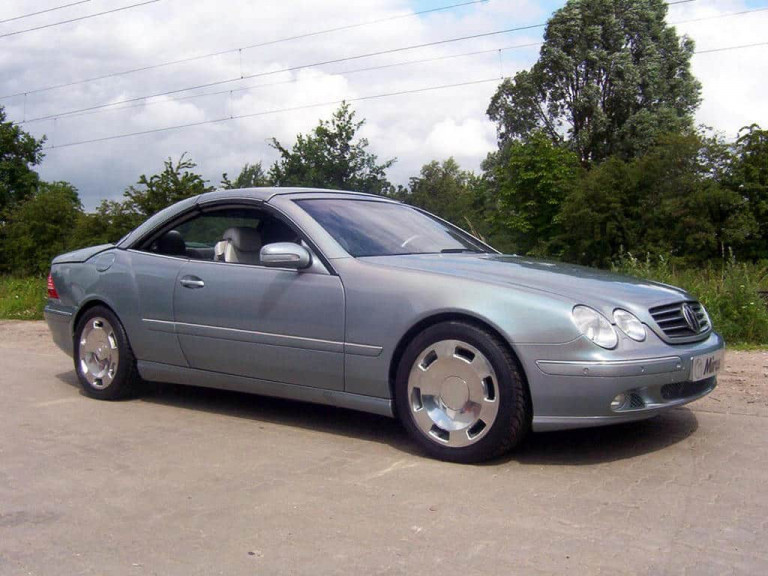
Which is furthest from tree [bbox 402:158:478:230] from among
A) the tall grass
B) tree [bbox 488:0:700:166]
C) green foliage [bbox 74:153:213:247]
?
the tall grass

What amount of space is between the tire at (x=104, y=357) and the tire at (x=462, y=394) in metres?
2.40

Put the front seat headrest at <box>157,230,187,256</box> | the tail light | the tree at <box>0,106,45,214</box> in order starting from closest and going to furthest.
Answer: the front seat headrest at <box>157,230,187,256</box>
the tail light
the tree at <box>0,106,45,214</box>

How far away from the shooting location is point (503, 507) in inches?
151

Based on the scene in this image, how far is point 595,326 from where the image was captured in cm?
434

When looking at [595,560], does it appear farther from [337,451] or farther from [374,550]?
[337,451]

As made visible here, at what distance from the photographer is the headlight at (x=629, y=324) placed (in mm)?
4383

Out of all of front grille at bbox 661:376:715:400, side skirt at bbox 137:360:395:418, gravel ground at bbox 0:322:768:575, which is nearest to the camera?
gravel ground at bbox 0:322:768:575

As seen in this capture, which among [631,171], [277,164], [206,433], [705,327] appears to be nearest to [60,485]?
[206,433]

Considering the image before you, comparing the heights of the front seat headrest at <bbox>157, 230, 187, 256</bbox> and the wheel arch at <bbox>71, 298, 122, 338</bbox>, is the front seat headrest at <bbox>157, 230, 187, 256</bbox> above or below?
above

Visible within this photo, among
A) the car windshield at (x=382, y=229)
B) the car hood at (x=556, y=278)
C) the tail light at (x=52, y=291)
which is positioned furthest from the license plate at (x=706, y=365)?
the tail light at (x=52, y=291)

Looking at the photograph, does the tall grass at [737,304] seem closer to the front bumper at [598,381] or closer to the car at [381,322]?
the car at [381,322]

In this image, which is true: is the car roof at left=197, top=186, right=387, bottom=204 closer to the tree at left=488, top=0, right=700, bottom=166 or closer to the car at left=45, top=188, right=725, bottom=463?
the car at left=45, top=188, right=725, bottom=463

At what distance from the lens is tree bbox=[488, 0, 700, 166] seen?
4962 cm

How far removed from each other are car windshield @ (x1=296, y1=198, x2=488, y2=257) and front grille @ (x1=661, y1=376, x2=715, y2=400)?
1.70 meters
